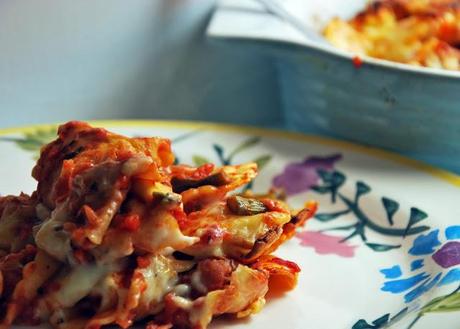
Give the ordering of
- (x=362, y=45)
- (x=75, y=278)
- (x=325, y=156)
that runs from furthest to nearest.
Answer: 1. (x=362, y=45)
2. (x=325, y=156)
3. (x=75, y=278)

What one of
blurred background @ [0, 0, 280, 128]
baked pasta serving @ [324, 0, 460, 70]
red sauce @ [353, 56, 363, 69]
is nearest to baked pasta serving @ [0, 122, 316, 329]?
red sauce @ [353, 56, 363, 69]

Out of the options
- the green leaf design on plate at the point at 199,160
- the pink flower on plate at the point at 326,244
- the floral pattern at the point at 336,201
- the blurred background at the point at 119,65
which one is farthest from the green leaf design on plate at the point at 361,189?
the blurred background at the point at 119,65

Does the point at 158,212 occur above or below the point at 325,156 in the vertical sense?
above

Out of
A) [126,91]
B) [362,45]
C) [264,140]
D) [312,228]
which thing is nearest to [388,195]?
[312,228]

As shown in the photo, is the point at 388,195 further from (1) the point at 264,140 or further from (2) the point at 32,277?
(2) the point at 32,277

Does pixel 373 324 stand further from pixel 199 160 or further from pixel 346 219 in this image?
pixel 199 160

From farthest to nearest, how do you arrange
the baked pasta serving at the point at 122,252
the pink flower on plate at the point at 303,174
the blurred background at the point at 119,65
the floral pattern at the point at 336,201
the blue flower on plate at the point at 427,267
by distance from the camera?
the blurred background at the point at 119,65 < the pink flower on plate at the point at 303,174 < the floral pattern at the point at 336,201 < the blue flower on plate at the point at 427,267 < the baked pasta serving at the point at 122,252

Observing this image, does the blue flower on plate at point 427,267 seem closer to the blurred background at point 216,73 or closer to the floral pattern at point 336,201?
the floral pattern at point 336,201
